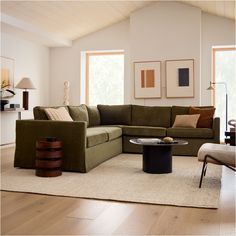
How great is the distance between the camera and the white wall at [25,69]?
7184mm

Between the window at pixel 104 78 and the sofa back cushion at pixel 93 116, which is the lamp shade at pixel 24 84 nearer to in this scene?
the sofa back cushion at pixel 93 116

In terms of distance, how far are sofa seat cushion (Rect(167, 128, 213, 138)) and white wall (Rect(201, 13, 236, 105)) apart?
2.58 meters

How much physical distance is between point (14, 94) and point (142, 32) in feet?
11.0

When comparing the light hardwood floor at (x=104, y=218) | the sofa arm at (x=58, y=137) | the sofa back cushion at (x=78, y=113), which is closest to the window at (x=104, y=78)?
the sofa back cushion at (x=78, y=113)

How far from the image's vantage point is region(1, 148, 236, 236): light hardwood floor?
224 centimetres

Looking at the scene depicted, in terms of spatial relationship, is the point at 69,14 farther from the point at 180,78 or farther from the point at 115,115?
the point at 180,78

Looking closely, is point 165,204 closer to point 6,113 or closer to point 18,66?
point 6,113

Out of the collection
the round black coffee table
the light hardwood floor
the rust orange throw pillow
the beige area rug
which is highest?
the rust orange throw pillow

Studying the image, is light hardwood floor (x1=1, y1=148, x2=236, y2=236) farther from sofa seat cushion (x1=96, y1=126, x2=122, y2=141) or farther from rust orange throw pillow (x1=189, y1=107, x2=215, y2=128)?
rust orange throw pillow (x1=189, y1=107, x2=215, y2=128)

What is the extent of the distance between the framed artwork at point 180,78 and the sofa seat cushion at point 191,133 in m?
2.36

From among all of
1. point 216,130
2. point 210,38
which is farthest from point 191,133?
point 210,38

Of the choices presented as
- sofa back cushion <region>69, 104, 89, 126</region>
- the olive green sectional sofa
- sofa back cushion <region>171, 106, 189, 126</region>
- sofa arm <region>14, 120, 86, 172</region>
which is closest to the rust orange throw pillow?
the olive green sectional sofa

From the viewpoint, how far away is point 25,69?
7918mm

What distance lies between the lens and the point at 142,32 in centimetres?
805
